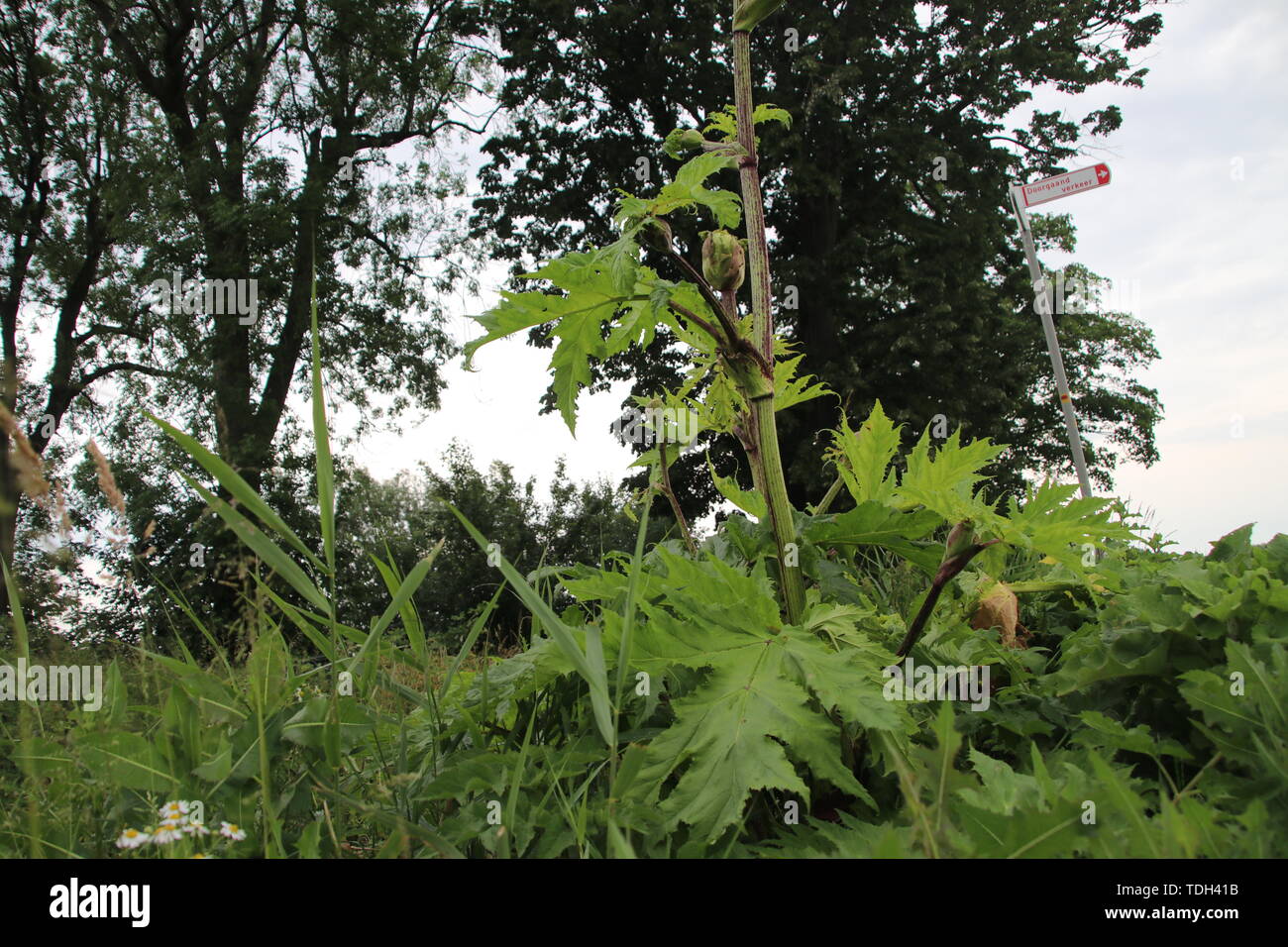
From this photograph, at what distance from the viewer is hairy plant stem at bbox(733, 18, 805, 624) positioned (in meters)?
1.55

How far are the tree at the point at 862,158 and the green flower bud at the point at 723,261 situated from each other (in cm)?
1263

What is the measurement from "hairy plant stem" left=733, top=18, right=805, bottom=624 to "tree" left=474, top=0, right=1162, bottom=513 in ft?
41.3

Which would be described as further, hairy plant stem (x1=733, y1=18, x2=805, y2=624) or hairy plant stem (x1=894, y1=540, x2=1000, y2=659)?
hairy plant stem (x1=733, y1=18, x2=805, y2=624)

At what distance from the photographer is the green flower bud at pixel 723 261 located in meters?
1.58

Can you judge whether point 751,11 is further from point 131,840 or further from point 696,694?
point 131,840

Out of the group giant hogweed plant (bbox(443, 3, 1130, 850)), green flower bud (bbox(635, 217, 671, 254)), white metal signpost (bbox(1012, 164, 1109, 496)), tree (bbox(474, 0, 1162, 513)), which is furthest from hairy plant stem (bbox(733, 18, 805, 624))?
tree (bbox(474, 0, 1162, 513))

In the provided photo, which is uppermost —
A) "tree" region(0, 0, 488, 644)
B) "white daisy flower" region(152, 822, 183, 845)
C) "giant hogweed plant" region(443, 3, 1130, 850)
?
"tree" region(0, 0, 488, 644)

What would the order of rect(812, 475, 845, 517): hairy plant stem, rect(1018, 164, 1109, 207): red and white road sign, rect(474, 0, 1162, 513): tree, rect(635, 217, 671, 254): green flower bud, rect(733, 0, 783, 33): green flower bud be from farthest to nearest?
1. rect(474, 0, 1162, 513): tree
2. rect(1018, 164, 1109, 207): red and white road sign
3. rect(812, 475, 845, 517): hairy plant stem
4. rect(733, 0, 783, 33): green flower bud
5. rect(635, 217, 671, 254): green flower bud

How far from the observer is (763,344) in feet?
5.26

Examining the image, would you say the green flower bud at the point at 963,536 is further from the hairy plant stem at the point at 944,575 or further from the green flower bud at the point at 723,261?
the green flower bud at the point at 723,261

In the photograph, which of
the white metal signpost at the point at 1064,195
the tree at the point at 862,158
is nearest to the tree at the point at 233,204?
the tree at the point at 862,158

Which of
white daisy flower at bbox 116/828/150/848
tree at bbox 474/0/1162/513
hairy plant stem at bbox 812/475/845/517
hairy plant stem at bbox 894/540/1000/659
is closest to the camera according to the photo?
white daisy flower at bbox 116/828/150/848

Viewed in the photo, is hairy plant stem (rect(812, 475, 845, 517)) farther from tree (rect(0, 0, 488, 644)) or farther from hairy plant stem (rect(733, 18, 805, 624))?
tree (rect(0, 0, 488, 644))

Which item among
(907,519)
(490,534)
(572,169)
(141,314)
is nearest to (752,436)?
(907,519)
